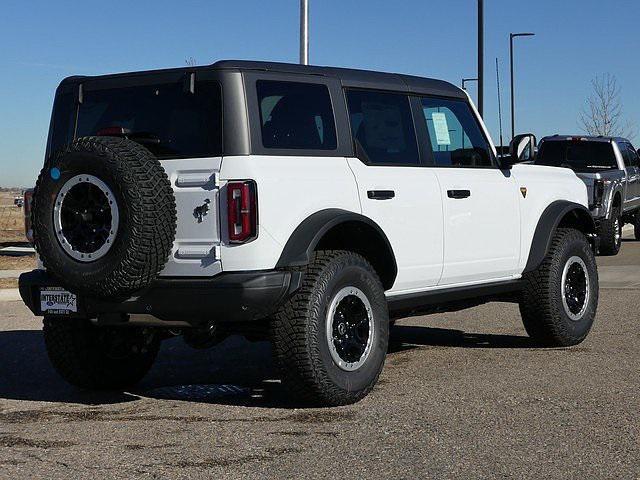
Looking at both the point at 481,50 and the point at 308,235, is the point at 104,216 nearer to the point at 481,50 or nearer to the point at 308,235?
the point at 308,235

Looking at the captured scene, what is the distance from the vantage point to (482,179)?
819 centimetres

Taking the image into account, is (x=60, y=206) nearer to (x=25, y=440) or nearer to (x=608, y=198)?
(x=25, y=440)

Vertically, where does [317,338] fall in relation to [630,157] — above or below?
below

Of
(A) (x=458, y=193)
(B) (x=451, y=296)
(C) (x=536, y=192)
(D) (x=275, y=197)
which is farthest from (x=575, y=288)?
(D) (x=275, y=197)

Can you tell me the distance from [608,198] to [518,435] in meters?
14.3

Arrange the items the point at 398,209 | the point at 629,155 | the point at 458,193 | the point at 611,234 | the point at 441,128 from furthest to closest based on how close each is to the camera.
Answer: the point at 629,155 < the point at 611,234 < the point at 441,128 < the point at 458,193 < the point at 398,209

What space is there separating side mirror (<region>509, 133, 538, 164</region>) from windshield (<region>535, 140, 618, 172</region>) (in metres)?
11.2

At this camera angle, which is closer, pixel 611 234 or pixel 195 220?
pixel 195 220

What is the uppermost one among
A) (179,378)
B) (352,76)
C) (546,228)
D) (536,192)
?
(352,76)

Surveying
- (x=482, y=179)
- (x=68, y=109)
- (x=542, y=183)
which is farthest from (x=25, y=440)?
(x=542, y=183)

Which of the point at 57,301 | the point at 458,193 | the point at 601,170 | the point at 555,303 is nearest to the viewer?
the point at 57,301

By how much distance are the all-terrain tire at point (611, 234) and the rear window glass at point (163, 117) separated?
45.2 ft

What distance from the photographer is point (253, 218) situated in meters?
6.19

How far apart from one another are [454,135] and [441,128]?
0.17m
